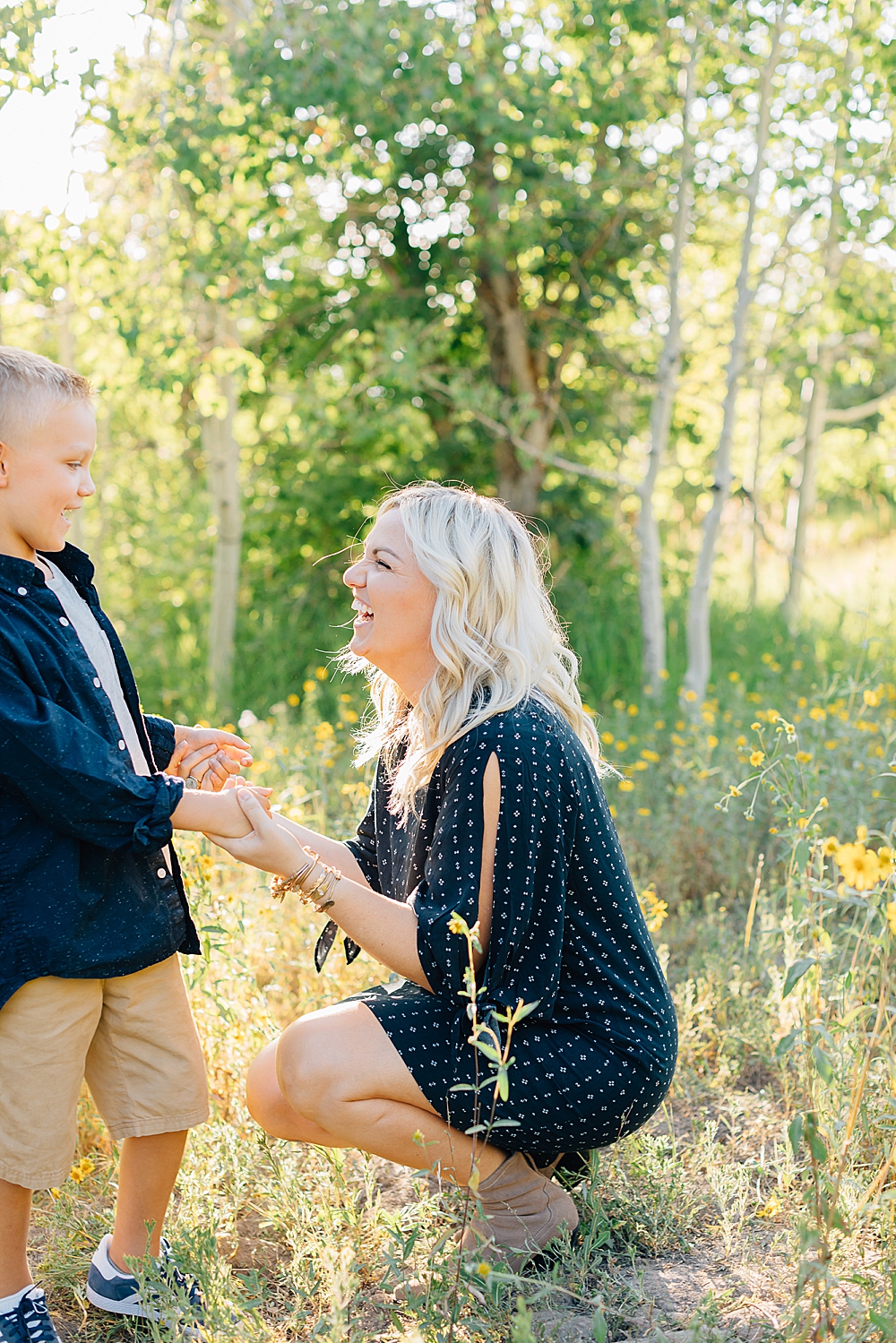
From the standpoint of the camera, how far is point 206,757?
2.12 meters

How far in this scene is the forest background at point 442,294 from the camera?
4742mm

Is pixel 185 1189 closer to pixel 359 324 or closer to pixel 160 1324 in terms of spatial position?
pixel 160 1324

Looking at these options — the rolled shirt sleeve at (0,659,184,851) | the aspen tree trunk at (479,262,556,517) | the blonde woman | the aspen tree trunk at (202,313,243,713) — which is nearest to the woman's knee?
the blonde woman

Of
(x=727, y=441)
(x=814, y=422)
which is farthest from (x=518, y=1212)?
(x=814, y=422)

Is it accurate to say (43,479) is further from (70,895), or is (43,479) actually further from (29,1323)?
(29,1323)

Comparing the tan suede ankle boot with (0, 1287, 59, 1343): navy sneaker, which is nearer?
(0, 1287, 59, 1343): navy sneaker

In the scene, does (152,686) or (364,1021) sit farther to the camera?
(152,686)

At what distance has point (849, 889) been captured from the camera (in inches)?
64.8

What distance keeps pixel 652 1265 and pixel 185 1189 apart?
Answer: 84 cm

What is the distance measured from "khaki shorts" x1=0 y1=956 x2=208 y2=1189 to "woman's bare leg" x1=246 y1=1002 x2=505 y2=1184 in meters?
0.18

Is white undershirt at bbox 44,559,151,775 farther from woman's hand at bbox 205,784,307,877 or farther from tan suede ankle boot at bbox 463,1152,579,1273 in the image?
tan suede ankle boot at bbox 463,1152,579,1273

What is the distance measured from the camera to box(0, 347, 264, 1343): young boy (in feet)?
5.54

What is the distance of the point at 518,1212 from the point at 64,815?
1.03 m

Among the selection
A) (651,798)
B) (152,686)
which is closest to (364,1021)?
(651,798)
